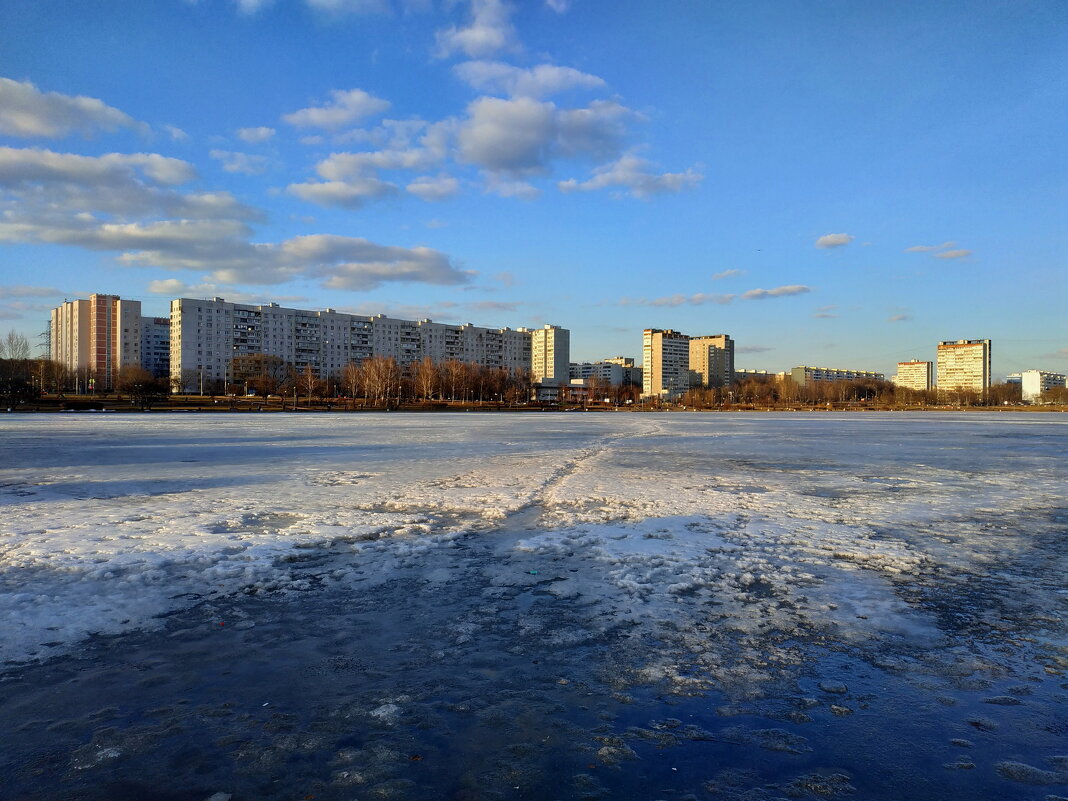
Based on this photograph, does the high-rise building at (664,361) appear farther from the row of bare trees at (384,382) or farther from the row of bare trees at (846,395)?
the row of bare trees at (384,382)

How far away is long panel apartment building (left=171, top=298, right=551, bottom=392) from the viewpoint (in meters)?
112

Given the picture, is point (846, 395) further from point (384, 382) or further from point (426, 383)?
point (384, 382)

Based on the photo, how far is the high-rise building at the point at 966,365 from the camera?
609 feet

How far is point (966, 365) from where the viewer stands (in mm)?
190750

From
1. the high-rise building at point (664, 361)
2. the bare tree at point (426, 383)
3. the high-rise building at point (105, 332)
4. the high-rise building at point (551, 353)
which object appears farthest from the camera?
the high-rise building at point (664, 361)

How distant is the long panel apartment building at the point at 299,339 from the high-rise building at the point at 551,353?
72.1 feet

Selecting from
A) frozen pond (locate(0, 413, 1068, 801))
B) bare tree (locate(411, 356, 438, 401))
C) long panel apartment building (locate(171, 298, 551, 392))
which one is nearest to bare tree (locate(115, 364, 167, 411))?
long panel apartment building (locate(171, 298, 551, 392))

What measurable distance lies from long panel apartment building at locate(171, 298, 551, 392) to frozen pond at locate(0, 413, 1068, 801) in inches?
4101

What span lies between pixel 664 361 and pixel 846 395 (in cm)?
5050

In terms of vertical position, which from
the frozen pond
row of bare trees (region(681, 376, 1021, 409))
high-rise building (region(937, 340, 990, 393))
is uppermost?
high-rise building (region(937, 340, 990, 393))

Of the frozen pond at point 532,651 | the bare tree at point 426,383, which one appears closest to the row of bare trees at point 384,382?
the bare tree at point 426,383

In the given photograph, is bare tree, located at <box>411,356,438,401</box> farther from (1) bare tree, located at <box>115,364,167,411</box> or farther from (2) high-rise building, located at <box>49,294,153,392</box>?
(2) high-rise building, located at <box>49,294,153,392</box>

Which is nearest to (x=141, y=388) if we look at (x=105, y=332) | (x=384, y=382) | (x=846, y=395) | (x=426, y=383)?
(x=384, y=382)

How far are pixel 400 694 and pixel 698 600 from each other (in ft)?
8.30
